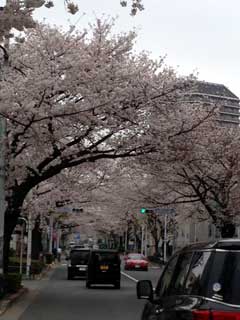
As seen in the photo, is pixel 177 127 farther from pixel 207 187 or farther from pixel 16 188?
pixel 207 187

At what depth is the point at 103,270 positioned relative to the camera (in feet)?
102

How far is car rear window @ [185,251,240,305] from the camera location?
17.8ft

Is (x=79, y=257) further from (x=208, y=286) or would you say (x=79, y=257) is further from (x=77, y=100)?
(x=208, y=286)

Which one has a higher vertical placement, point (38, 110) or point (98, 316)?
point (38, 110)

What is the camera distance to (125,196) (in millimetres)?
42438

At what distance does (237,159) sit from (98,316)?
56.0 feet

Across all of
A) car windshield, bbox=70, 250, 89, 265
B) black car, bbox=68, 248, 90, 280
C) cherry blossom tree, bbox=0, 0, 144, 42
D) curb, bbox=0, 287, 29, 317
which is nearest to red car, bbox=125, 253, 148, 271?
black car, bbox=68, 248, 90, 280

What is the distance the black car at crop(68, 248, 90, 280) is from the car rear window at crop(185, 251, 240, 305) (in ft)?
110

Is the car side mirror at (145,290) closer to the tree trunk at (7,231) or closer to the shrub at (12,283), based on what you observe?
the tree trunk at (7,231)

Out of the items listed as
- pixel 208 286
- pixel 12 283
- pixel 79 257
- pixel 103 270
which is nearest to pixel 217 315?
pixel 208 286

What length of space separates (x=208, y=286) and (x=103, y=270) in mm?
26078

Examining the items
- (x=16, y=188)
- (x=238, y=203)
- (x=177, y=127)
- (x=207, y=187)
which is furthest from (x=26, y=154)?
(x=238, y=203)

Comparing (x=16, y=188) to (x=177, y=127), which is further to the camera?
(x=16, y=188)

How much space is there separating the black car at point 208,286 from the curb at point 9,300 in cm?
1190
